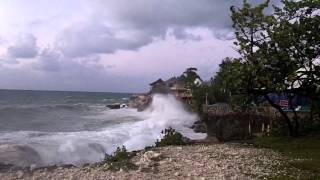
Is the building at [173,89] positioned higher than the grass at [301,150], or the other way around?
the building at [173,89]

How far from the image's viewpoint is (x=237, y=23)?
22062mm

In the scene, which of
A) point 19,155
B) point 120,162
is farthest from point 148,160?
point 19,155

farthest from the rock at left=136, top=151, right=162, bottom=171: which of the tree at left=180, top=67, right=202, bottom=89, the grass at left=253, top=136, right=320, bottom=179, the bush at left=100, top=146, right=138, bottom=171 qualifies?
the tree at left=180, top=67, right=202, bottom=89

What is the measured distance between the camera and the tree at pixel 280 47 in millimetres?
21188

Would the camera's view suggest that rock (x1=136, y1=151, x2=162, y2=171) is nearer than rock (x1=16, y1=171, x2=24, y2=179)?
Yes

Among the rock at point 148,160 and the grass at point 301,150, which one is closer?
the grass at point 301,150

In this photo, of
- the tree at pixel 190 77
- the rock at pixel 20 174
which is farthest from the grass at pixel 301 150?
the tree at pixel 190 77

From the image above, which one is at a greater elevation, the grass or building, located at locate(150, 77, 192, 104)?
building, located at locate(150, 77, 192, 104)

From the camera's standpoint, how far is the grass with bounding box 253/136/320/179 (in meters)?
15.1

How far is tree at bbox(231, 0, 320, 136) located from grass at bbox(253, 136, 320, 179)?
7.60 ft

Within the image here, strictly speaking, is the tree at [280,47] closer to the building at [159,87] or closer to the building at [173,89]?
the building at [173,89]

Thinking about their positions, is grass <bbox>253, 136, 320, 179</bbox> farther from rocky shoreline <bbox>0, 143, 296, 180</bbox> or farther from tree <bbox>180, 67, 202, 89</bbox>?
tree <bbox>180, 67, 202, 89</bbox>

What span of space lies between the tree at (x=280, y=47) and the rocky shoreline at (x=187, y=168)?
3.72m

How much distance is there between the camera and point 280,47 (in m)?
21.4
